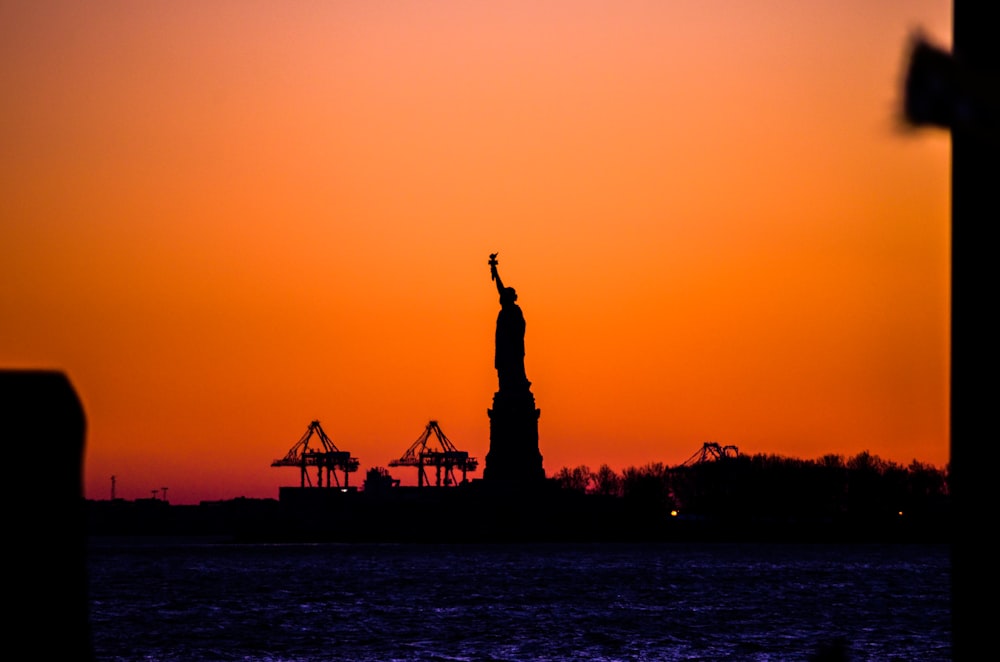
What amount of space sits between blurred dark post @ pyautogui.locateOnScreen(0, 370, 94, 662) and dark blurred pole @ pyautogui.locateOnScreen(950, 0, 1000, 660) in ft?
4.76

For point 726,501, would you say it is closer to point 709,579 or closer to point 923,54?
point 709,579

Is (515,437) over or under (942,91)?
over

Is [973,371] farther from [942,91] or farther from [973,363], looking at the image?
[942,91]

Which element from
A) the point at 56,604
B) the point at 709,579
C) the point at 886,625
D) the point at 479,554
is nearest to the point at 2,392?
the point at 56,604

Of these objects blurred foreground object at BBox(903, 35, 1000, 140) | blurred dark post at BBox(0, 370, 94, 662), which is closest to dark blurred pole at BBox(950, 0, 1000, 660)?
blurred foreground object at BBox(903, 35, 1000, 140)

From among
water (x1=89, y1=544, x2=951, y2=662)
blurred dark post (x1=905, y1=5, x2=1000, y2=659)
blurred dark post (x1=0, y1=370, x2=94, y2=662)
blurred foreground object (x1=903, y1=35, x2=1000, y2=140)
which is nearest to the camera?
blurred foreground object (x1=903, y1=35, x2=1000, y2=140)

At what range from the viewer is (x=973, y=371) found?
9.74ft

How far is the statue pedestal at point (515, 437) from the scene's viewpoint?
100 m

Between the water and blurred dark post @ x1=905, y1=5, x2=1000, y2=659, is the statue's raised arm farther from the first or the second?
blurred dark post @ x1=905, y1=5, x2=1000, y2=659

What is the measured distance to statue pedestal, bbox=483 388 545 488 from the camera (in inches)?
3947

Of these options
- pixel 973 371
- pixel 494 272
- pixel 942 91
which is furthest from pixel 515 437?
pixel 942 91

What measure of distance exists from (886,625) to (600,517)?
6746 centimetres

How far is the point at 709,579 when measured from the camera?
85.0 metres

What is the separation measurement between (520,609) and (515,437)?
38708mm
